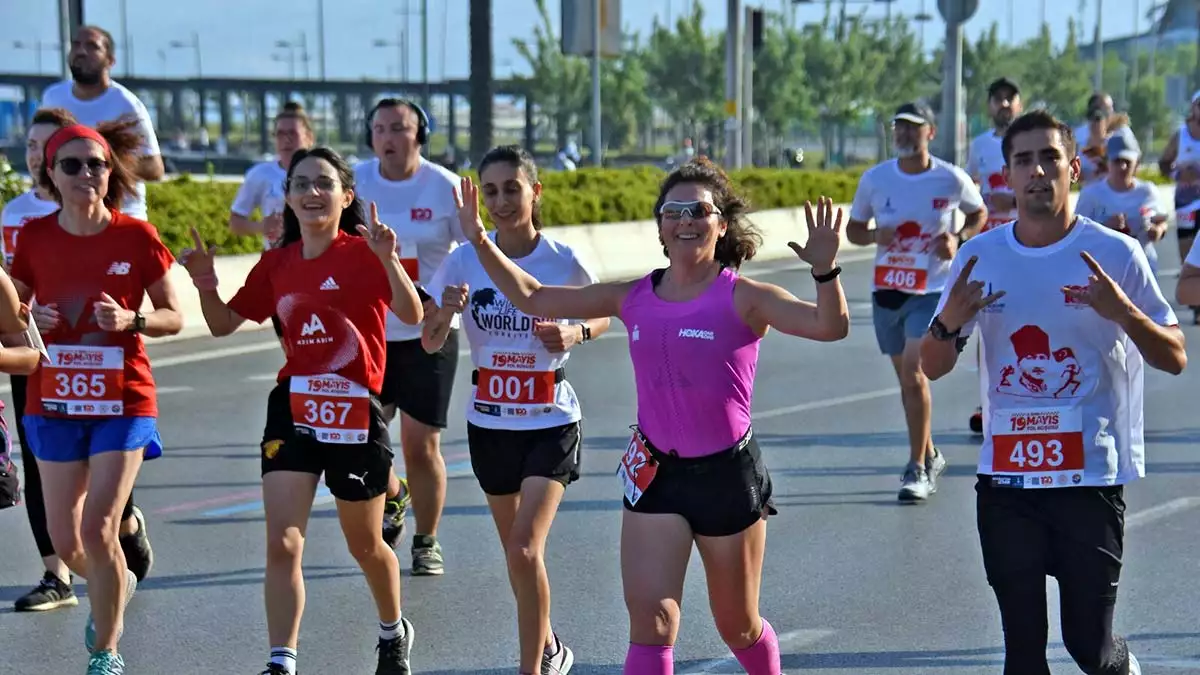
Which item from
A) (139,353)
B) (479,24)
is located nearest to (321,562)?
(139,353)

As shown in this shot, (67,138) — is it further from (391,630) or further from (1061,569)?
(1061,569)

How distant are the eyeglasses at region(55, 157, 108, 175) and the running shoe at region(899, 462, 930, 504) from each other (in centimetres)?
447

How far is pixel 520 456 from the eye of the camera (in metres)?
6.18

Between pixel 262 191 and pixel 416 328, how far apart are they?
3125 mm

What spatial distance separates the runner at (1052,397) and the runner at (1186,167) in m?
7.33

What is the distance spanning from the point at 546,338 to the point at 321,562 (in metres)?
2.30

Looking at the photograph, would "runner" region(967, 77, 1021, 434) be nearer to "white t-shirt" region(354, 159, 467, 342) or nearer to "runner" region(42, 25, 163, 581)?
"white t-shirt" region(354, 159, 467, 342)

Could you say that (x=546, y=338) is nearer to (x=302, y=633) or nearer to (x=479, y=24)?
(x=302, y=633)

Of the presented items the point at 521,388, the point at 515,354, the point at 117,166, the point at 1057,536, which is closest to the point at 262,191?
the point at 117,166

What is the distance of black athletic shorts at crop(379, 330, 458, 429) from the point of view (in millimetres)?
7781

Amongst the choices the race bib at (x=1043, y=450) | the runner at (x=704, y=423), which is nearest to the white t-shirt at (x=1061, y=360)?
the race bib at (x=1043, y=450)

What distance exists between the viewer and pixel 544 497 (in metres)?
6.00

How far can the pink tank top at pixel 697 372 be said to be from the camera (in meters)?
5.09

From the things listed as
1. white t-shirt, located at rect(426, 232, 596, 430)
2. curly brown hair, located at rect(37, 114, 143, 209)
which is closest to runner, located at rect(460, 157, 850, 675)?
white t-shirt, located at rect(426, 232, 596, 430)
